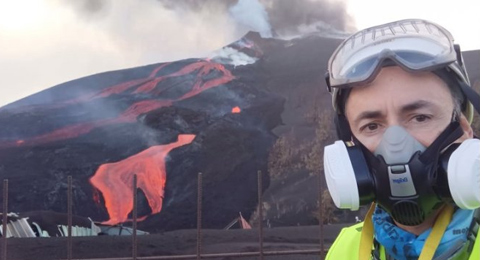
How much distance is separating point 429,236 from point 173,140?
13475 millimetres

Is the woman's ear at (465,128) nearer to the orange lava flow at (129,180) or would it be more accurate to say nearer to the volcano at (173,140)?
the volcano at (173,140)

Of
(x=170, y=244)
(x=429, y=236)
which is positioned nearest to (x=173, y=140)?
(x=170, y=244)

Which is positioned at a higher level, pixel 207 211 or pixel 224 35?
pixel 224 35

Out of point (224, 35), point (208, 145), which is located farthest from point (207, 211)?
point (224, 35)

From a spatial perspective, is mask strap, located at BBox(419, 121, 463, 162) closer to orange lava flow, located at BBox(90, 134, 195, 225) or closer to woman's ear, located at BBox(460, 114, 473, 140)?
woman's ear, located at BBox(460, 114, 473, 140)

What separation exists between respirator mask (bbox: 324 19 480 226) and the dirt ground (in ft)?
30.2

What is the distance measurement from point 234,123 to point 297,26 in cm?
517

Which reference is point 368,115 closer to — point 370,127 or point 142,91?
point 370,127

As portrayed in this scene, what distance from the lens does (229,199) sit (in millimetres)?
14055

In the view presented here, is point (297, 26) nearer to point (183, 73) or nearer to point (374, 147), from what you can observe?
point (183, 73)

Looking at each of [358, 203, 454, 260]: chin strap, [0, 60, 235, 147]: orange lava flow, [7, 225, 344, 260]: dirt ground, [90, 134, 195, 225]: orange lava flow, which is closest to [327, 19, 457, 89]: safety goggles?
[358, 203, 454, 260]: chin strap

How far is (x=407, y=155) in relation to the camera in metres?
1.63

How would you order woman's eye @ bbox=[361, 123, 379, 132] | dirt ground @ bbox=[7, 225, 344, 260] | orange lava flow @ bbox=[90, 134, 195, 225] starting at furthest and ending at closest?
orange lava flow @ bbox=[90, 134, 195, 225] < dirt ground @ bbox=[7, 225, 344, 260] < woman's eye @ bbox=[361, 123, 379, 132]

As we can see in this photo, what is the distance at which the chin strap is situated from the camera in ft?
4.88
